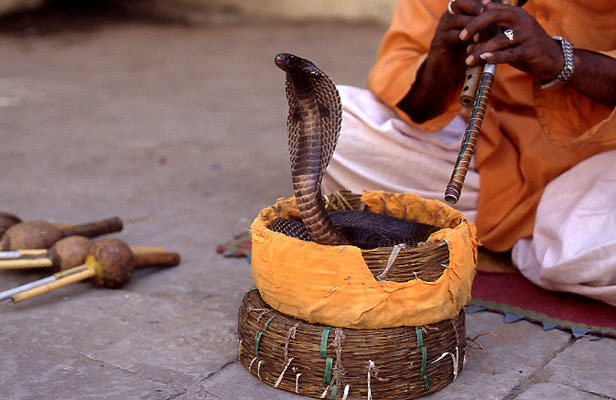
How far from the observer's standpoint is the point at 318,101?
5.65ft

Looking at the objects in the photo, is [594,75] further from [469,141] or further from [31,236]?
[31,236]

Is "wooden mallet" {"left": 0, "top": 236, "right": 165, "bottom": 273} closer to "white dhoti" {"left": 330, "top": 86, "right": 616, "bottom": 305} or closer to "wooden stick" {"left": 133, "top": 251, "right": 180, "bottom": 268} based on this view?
"wooden stick" {"left": 133, "top": 251, "right": 180, "bottom": 268}

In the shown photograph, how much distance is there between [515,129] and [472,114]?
664 millimetres

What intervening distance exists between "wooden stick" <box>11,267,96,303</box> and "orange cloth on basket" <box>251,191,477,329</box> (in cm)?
72

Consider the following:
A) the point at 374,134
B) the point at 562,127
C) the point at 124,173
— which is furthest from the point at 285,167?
the point at 562,127

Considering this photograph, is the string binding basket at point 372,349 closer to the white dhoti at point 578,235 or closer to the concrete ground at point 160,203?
the concrete ground at point 160,203

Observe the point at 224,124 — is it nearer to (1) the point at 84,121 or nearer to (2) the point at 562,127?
(1) the point at 84,121

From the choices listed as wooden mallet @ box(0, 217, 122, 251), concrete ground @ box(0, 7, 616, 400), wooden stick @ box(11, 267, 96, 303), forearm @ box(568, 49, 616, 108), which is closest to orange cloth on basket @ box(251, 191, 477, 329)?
concrete ground @ box(0, 7, 616, 400)

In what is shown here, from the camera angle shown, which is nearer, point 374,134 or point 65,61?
point 374,134

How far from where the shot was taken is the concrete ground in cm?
190

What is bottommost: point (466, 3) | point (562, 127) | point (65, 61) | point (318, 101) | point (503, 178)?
point (65, 61)

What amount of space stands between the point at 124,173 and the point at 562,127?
2.23 metres

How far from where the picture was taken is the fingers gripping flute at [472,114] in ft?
5.94

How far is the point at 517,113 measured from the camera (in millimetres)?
2586
